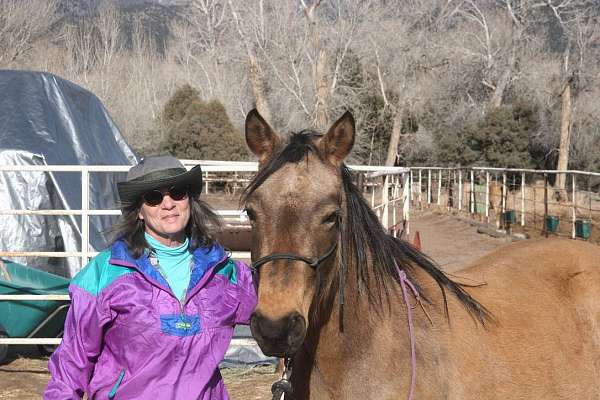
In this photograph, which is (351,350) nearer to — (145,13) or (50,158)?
(50,158)

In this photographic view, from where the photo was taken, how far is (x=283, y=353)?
186 cm

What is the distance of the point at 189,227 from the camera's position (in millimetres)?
2299

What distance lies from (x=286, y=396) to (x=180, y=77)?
3964cm

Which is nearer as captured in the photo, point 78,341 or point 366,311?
point 78,341

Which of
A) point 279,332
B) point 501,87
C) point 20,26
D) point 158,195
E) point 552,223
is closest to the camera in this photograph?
point 279,332

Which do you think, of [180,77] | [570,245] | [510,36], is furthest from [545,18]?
[570,245]

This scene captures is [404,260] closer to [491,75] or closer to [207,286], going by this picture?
[207,286]

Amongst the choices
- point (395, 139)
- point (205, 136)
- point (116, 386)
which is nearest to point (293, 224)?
point (116, 386)

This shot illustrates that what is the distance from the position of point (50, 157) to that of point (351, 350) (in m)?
6.10

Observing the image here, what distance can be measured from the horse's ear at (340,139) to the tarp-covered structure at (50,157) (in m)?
4.38

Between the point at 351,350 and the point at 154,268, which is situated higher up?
the point at 154,268

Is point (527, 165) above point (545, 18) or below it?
below

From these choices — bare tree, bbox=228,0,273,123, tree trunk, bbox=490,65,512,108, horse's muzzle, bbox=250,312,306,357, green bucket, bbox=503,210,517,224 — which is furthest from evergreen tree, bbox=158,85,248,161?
horse's muzzle, bbox=250,312,306,357

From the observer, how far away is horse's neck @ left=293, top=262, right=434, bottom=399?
221 cm
